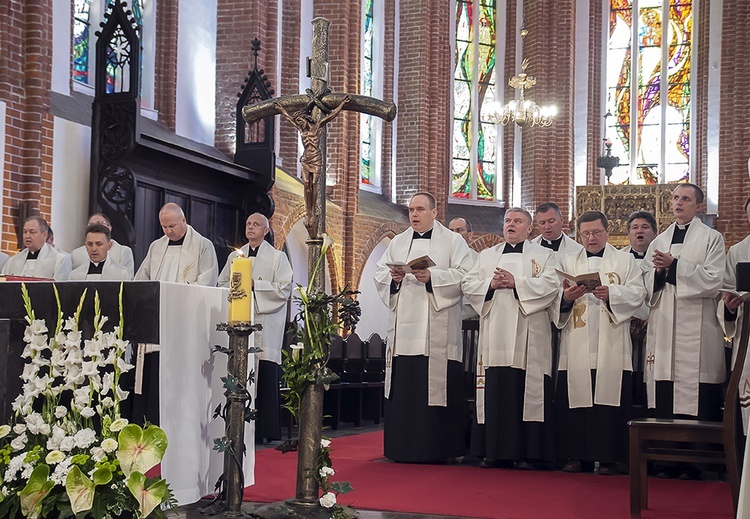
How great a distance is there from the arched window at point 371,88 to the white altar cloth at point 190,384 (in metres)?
14.7

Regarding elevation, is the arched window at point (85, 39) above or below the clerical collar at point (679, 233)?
above

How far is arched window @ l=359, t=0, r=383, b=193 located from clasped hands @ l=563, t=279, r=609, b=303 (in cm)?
1236

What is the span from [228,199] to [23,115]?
3467 millimetres

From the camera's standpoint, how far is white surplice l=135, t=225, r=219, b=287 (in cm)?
792

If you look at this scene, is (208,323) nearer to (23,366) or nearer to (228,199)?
(23,366)

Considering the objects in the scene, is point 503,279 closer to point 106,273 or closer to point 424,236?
point 424,236

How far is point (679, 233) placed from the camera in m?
7.75

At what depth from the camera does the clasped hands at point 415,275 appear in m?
7.52

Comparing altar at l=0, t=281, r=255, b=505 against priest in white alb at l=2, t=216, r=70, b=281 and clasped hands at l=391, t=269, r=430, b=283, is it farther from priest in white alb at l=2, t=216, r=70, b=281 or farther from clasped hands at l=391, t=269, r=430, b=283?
priest in white alb at l=2, t=216, r=70, b=281

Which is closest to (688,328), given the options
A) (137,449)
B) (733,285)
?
(733,285)

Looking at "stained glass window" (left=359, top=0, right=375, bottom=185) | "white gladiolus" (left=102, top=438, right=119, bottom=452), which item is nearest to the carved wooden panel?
"stained glass window" (left=359, top=0, right=375, bottom=185)

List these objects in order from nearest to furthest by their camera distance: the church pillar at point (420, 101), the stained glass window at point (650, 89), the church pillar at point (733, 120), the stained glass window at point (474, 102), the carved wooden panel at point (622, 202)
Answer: the carved wooden panel at point (622, 202) → the church pillar at point (420, 101) → the church pillar at point (733, 120) → the stained glass window at point (474, 102) → the stained glass window at point (650, 89)

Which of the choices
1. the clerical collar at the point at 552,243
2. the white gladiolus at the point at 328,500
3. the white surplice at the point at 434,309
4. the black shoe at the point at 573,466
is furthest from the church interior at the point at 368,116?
the black shoe at the point at 573,466

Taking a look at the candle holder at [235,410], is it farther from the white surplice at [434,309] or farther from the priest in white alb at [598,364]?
the priest in white alb at [598,364]
